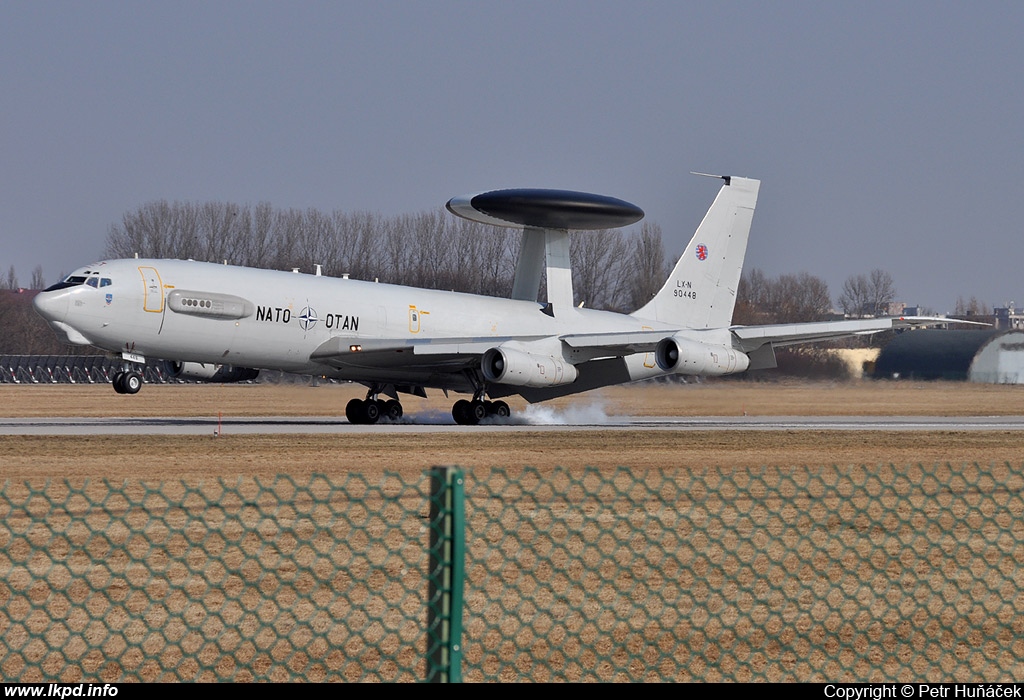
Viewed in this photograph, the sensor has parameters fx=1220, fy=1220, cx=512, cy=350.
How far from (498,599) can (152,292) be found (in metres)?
22.0

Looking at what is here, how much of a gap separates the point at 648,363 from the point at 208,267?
14.8 metres

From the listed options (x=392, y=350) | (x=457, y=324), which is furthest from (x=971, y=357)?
(x=392, y=350)

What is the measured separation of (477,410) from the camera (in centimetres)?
3575

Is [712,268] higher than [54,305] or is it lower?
higher

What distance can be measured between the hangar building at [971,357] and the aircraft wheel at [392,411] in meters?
50.3

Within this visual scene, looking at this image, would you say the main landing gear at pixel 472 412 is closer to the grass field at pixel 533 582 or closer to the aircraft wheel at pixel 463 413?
the aircraft wheel at pixel 463 413

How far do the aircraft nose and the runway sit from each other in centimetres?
281

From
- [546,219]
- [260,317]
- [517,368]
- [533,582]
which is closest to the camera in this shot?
[533,582]

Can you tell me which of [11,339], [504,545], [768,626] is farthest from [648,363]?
[11,339]

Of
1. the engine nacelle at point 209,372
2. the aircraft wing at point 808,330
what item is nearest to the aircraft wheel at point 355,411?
the engine nacelle at point 209,372

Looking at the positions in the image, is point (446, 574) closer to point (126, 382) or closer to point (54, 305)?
point (126, 382)

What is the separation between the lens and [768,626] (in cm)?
914

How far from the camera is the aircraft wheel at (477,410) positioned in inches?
1405

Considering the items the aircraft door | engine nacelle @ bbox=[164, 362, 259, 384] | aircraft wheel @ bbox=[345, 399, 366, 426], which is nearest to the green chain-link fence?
the aircraft door
